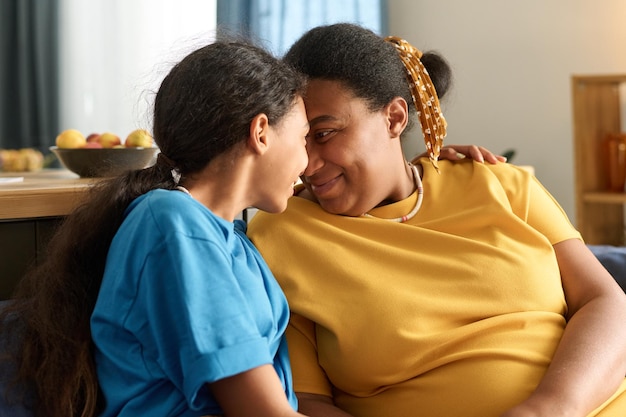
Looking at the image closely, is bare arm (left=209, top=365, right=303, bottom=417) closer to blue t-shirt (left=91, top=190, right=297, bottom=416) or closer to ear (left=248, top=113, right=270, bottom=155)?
blue t-shirt (left=91, top=190, right=297, bottom=416)

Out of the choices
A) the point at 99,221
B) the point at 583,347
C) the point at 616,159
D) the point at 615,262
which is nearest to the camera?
the point at 99,221

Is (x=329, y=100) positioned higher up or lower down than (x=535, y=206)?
higher up

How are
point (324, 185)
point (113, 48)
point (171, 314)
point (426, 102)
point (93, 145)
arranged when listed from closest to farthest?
point (171, 314)
point (324, 185)
point (426, 102)
point (93, 145)
point (113, 48)

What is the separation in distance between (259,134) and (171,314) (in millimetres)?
301

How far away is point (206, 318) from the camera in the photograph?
963 mm

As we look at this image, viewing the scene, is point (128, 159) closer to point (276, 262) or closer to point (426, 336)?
point (276, 262)

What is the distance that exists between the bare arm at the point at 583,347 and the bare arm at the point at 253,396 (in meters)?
0.38

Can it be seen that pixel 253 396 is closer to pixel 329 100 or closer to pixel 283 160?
pixel 283 160

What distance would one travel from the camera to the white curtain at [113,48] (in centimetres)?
367

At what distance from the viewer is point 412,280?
1.33m

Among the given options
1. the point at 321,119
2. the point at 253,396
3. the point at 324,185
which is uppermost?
the point at 321,119

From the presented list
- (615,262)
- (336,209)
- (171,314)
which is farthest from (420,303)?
(615,262)

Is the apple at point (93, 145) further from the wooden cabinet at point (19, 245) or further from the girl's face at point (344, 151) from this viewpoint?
the girl's face at point (344, 151)

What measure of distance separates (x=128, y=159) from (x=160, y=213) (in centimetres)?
79
